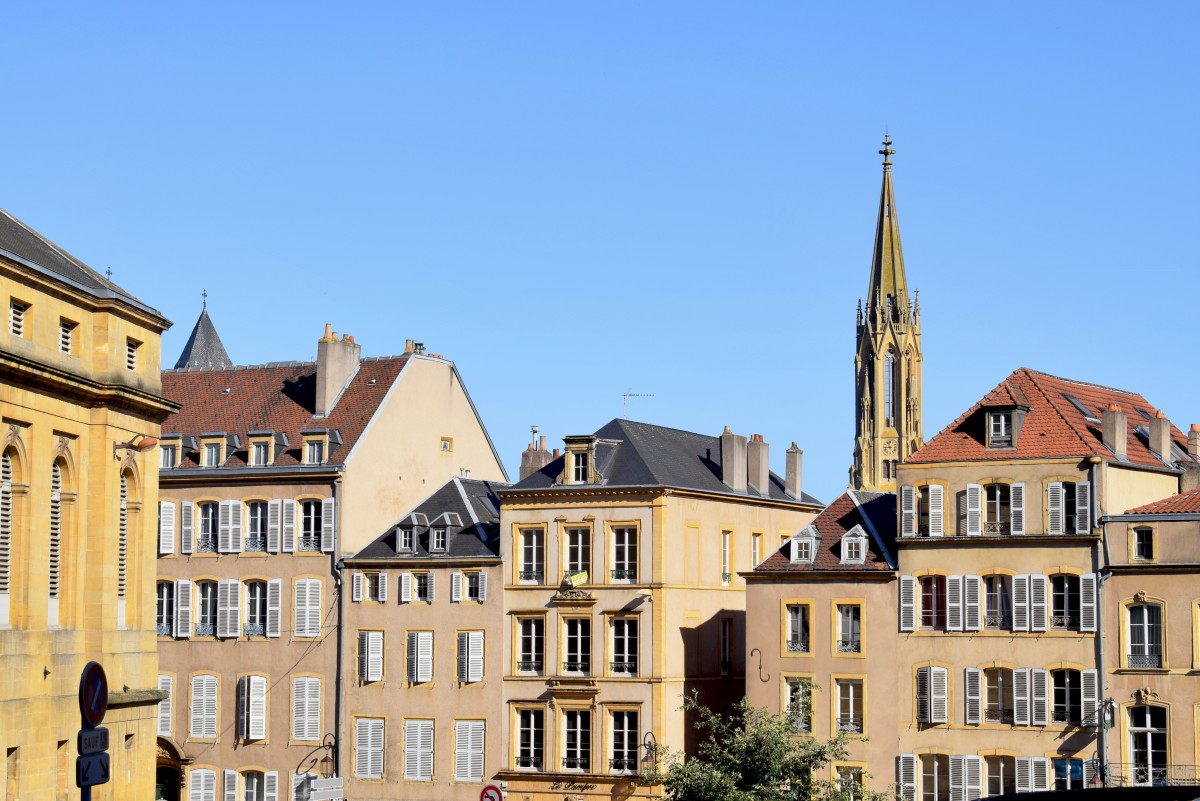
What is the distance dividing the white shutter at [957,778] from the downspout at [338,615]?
21.3m

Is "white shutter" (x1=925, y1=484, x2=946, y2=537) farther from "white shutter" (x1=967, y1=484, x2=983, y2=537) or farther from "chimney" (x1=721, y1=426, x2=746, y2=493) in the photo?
"chimney" (x1=721, y1=426, x2=746, y2=493)

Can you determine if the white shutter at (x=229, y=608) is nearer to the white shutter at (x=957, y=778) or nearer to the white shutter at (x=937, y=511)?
the white shutter at (x=937, y=511)

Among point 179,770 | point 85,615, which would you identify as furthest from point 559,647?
point 85,615

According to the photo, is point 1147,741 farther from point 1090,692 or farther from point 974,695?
point 974,695

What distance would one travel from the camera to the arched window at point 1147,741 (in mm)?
55281

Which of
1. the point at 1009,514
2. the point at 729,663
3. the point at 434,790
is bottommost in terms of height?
the point at 434,790

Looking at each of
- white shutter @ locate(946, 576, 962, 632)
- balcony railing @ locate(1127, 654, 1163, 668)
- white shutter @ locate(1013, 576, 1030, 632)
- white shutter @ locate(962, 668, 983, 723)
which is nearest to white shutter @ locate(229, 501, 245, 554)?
white shutter @ locate(946, 576, 962, 632)

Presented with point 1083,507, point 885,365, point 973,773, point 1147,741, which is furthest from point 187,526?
point 885,365


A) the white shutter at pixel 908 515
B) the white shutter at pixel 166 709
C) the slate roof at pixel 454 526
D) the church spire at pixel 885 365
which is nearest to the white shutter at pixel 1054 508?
the white shutter at pixel 908 515

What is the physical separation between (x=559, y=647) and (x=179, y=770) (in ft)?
48.6

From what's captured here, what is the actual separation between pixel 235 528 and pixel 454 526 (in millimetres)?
7956

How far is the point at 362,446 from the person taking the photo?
6888 centimetres

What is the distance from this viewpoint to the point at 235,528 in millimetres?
69250

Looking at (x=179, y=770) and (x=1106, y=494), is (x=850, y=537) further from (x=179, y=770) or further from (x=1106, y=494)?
(x=179, y=770)
